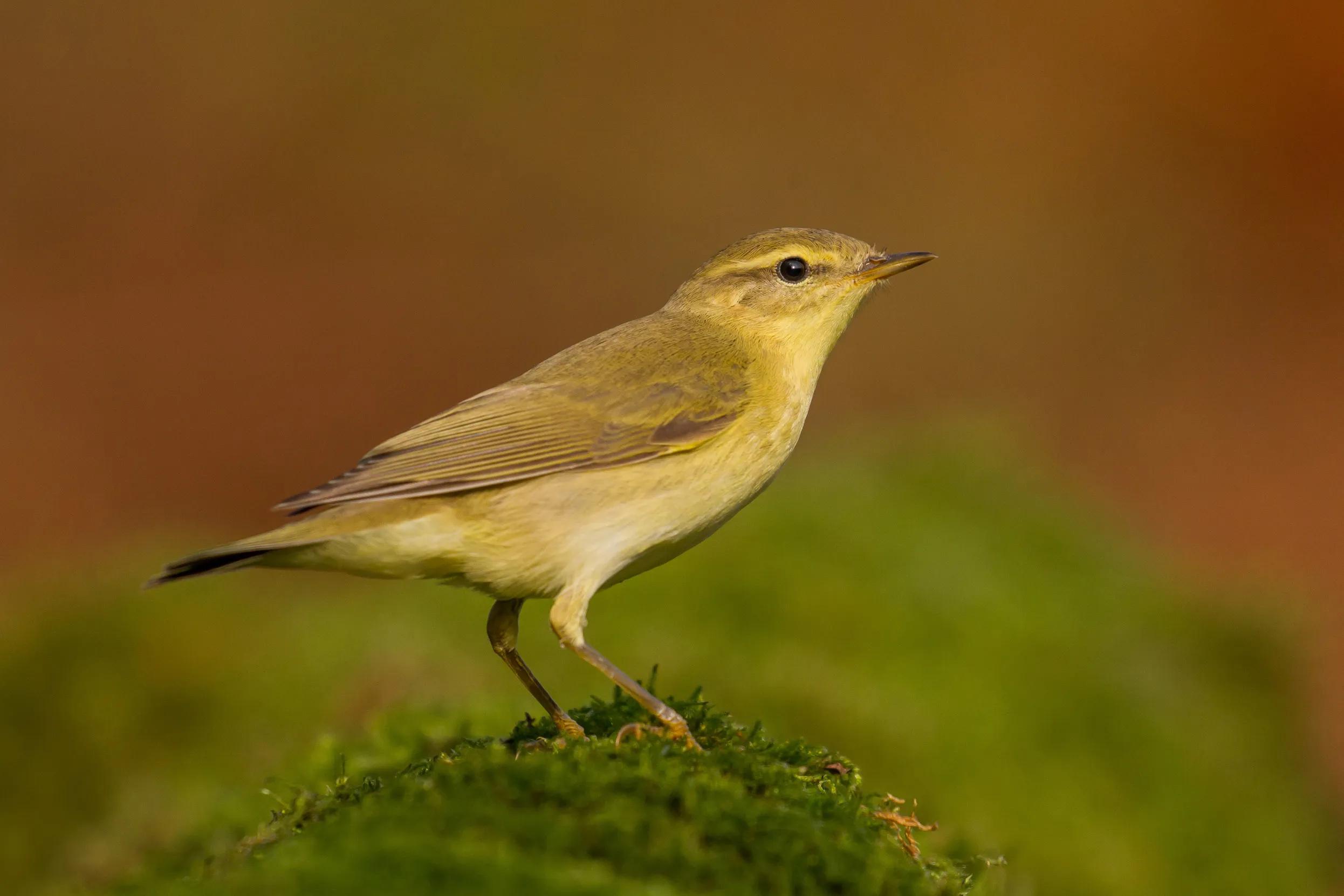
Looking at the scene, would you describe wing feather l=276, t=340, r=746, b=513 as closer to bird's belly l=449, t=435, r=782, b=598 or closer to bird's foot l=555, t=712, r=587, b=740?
bird's belly l=449, t=435, r=782, b=598

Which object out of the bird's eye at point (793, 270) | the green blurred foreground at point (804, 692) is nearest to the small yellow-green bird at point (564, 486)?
the bird's eye at point (793, 270)

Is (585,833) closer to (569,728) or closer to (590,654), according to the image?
(569,728)

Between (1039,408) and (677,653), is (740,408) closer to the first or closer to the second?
(677,653)

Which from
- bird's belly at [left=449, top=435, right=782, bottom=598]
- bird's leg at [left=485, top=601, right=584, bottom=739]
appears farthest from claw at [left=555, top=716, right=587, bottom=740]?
bird's belly at [left=449, top=435, right=782, bottom=598]

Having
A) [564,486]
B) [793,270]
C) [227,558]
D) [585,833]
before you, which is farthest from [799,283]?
[585,833]

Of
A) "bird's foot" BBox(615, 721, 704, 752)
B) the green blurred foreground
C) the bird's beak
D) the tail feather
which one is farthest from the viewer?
the green blurred foreground

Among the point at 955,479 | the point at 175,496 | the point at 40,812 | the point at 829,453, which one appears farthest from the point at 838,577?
the point at 175,496
